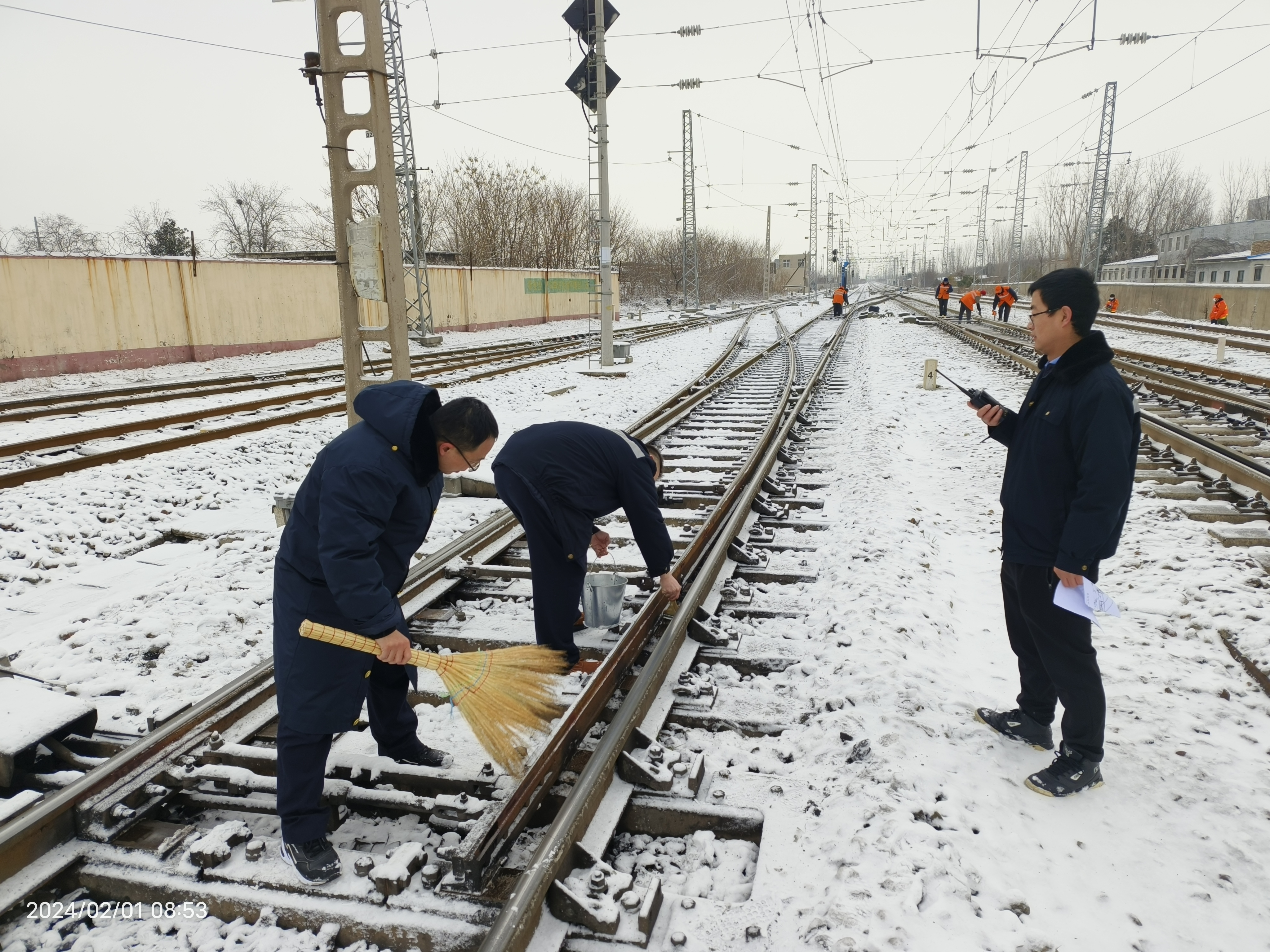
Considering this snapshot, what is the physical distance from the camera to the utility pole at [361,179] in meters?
6.37

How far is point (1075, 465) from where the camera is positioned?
317 cm

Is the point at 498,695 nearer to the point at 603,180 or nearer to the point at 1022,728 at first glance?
the point at 1022,728

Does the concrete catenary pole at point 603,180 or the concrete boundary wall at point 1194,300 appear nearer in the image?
the concrete catenary pole at point 603,180

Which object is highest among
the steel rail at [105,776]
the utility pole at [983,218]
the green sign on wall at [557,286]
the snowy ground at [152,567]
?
the utility pole at [983,218]

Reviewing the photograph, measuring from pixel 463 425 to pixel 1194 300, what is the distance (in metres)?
36.2

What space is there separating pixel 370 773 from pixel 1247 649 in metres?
4.73

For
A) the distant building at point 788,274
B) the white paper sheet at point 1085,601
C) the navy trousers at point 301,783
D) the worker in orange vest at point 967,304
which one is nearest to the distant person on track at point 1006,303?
the worker in orange vest at point 967,304

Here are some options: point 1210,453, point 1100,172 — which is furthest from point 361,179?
point 1100,172

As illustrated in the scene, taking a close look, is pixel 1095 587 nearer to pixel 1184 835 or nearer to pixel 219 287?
pixel 1184 835

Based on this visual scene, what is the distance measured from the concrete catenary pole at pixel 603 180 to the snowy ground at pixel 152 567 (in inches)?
256

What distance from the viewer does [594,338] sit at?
27.5 meters

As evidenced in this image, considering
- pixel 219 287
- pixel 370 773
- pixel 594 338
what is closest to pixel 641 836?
pixel 370 773

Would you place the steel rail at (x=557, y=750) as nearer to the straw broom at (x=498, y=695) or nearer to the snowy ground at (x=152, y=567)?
the straw broom at (x=498, y=695)

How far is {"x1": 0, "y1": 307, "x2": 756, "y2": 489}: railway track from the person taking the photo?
895 cm
